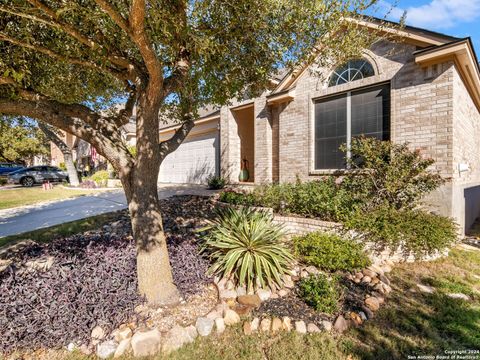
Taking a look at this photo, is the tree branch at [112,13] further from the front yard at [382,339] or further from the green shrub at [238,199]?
the green shrub at [238,199]

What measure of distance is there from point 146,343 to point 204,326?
75 cm

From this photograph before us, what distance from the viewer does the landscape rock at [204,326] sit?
3.37 m

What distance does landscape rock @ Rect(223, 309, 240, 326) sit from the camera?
3.51 m

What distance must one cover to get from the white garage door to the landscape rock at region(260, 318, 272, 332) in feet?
34.0

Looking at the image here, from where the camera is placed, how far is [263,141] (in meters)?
10.6

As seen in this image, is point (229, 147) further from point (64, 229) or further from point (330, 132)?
point (64, 229)

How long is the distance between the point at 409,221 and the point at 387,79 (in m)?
4.31

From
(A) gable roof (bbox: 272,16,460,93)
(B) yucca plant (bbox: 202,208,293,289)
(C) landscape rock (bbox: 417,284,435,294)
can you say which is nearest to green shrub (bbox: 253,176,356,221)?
(B) yucca plant (bbox: 202,208,293,289)

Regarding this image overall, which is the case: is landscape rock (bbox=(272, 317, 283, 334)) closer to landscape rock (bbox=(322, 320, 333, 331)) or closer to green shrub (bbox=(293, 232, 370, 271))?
landscape rock (bbox=(322, 320, 333, 331))

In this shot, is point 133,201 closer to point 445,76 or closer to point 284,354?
point 284,354

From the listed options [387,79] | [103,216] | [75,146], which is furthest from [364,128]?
[75,146]

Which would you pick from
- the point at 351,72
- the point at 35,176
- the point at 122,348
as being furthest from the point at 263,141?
the point at 35,176

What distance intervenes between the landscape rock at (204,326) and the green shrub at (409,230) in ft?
12.1

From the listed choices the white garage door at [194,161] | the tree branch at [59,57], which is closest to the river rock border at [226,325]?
the tree branch at [59,57]
